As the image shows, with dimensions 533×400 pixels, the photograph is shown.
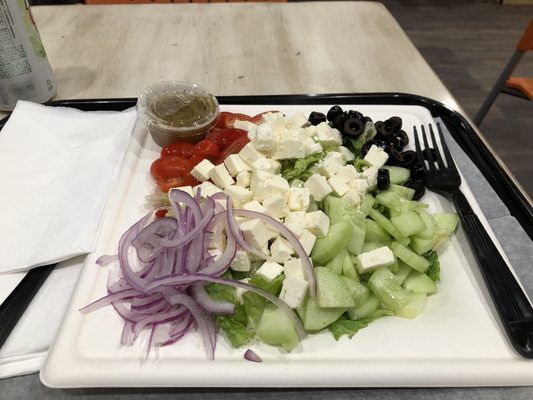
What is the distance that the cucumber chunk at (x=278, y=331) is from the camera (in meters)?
1.00

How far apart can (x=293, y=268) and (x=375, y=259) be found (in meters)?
0.22

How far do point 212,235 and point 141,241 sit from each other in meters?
0.20

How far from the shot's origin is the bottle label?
1.44 m

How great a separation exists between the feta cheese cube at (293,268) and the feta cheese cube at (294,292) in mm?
20

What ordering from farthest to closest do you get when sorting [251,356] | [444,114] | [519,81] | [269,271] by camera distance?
[519,81] < [444,114] < [269,271] < [251,356]

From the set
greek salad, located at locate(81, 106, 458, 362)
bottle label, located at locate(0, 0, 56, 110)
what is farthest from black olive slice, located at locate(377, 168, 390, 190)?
bottle label, located at locate(0, 0, 56, 110)

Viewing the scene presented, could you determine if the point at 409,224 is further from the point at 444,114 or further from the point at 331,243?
the point at 444,114

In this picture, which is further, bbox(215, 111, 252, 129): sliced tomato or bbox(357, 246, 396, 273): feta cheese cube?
bbox(215, 111, 252, 129): sliced tomato

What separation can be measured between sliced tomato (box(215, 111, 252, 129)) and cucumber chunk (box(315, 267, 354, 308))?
28.2 inches

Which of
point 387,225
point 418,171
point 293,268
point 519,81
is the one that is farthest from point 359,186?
point 519,81

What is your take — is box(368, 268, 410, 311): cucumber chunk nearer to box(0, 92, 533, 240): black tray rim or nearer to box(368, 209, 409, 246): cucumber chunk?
box(368, 209, 409, 246): cucumber chunk

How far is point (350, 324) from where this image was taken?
106 centimetres

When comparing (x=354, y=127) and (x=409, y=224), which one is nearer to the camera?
(x=409, y=224)

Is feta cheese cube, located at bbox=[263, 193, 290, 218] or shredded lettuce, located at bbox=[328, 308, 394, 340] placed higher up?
feta cheese cube, located at bbox=[263, 193, 290, 218]
